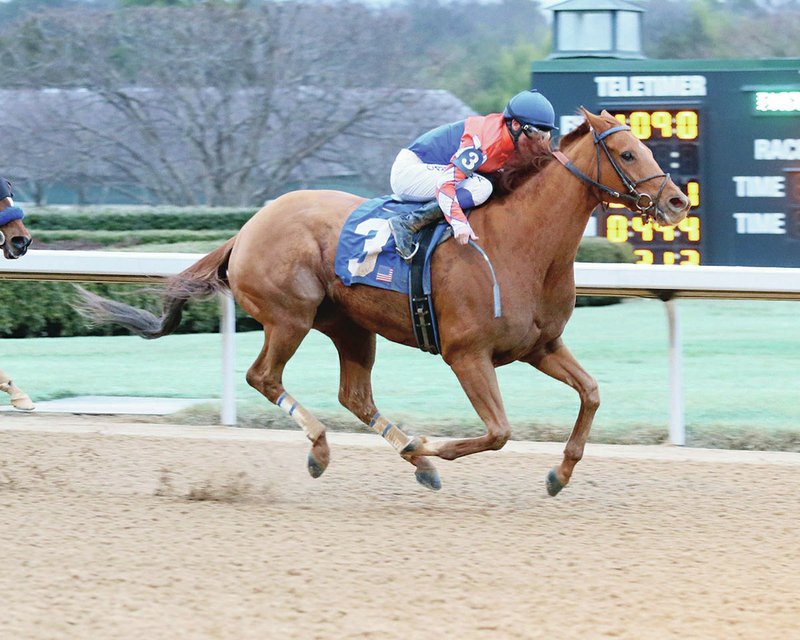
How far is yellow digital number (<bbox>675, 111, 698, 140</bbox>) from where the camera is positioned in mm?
9586

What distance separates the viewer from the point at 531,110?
488cm

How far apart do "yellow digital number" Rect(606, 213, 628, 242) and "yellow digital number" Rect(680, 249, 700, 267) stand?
448 mm

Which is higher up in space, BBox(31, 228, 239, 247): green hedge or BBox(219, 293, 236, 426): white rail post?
BBox(219, 293, 236, 426): white rail post

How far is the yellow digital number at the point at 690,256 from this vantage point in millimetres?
9477

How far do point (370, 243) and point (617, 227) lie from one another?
15.6ft

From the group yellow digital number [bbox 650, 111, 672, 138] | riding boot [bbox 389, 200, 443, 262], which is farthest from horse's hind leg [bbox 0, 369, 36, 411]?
yellow digital number [bbox 650, 111, 672, 138]

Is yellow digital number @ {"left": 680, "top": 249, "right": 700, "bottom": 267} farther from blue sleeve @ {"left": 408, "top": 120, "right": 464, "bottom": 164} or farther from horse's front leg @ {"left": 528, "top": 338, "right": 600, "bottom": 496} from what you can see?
blue sleeve @ {"left": 408, "top": 120, "right": 464, "bottom": 164}

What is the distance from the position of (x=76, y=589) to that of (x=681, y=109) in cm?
703

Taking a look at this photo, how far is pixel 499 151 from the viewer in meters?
4.98

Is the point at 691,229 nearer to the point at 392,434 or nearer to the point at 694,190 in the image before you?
the point at 694,190

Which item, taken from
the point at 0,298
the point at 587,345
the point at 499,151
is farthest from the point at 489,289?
the point at 0,298

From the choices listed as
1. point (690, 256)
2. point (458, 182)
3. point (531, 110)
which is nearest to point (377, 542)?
point (458, 182)

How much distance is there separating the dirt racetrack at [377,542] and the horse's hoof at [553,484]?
6 cm

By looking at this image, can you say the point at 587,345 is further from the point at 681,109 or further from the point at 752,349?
the point at 681,109
